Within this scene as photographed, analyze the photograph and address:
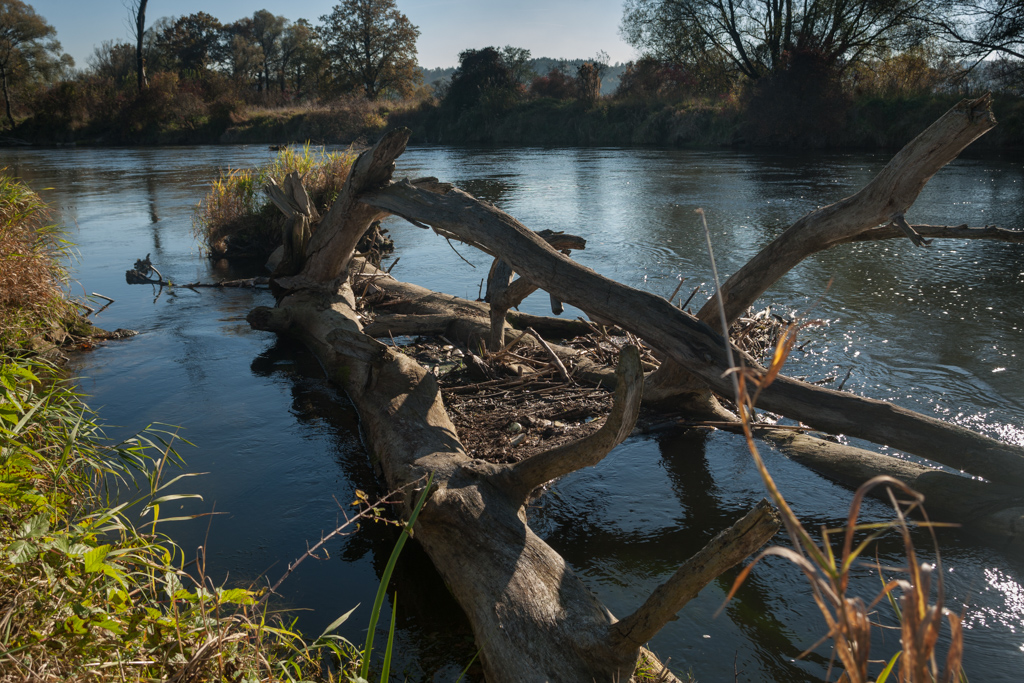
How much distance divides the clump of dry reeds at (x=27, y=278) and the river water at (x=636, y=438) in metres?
0.48

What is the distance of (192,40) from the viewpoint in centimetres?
6334

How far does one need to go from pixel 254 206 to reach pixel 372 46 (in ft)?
159

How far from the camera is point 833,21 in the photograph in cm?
2838

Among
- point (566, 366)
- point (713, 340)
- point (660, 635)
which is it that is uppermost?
point (713, 340)

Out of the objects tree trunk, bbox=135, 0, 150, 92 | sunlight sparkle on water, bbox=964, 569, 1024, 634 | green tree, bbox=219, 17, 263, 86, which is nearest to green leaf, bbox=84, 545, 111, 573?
sunlight sparkle on water, bbox=964, 569, 1024, 634

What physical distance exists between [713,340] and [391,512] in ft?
6.71

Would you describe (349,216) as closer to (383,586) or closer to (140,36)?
(383,586)

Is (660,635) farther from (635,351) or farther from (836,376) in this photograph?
A: (836,376)

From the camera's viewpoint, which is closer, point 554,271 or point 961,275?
point 554,271

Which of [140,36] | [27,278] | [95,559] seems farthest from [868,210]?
[140,36]

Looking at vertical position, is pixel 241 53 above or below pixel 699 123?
above

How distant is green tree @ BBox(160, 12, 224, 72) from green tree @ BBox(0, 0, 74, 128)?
18.6 m

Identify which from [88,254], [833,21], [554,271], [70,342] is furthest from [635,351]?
[833,21]

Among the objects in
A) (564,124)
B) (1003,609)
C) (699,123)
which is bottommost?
(1003,609)
